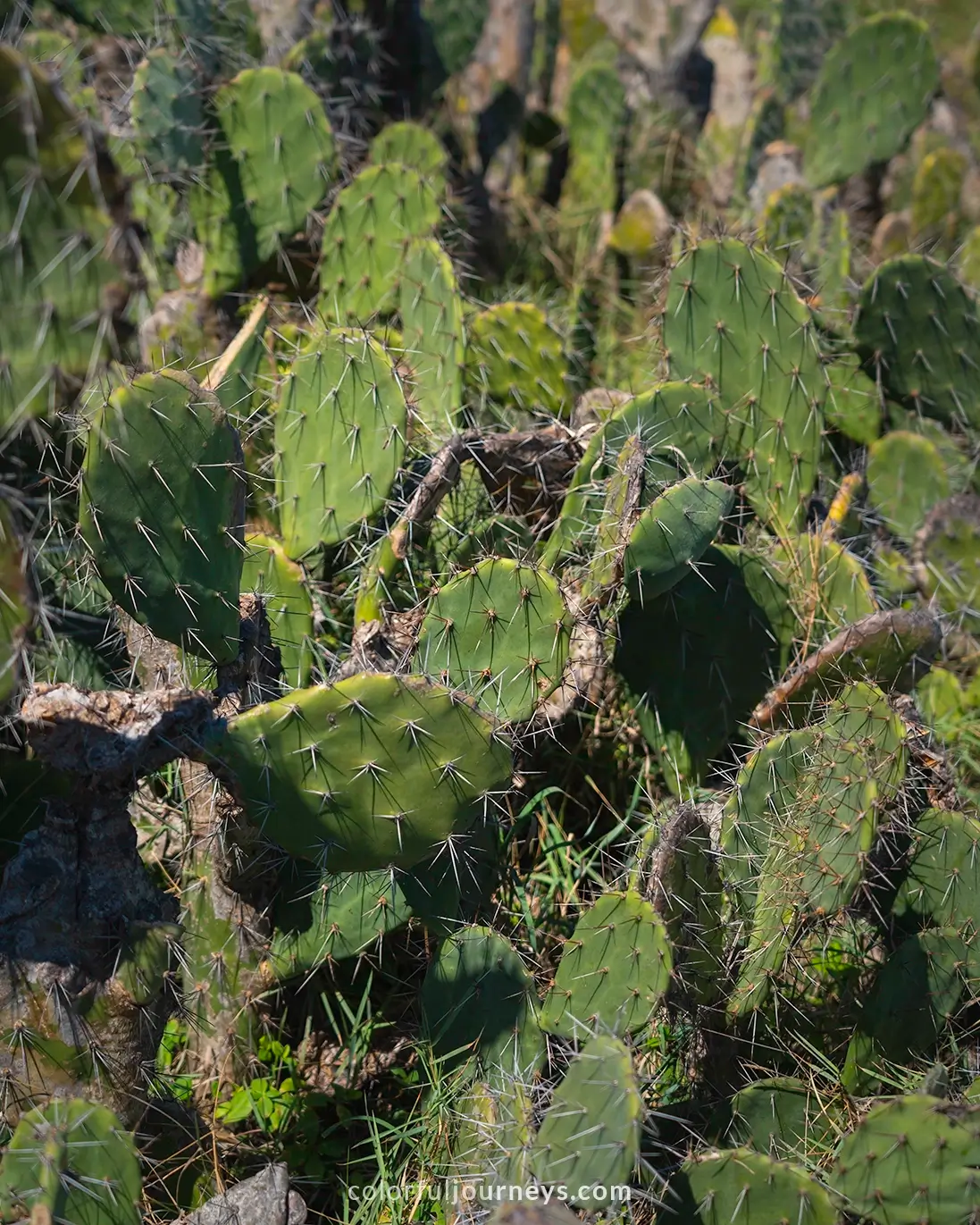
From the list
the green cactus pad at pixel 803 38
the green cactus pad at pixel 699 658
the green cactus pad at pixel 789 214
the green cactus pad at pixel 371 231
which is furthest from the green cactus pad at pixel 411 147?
the green cactus pad at pixel 803 38

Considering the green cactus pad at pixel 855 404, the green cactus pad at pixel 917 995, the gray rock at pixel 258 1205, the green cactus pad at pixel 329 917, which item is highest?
the green cactus pad at pixel 855 404

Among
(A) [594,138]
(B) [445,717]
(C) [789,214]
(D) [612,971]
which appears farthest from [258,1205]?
(A) [594,138]

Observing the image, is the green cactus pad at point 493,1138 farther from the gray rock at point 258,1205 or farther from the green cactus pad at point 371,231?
the green cactus pad at point 371,231

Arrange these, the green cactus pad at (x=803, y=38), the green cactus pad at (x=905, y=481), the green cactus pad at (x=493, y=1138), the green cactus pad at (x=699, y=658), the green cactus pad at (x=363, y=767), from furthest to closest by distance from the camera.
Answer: the green cactus pad at (x=803, y=38)
the green cactus pad at (x=905, y=481)
the green cactus pad at (x=699, y=658)
the green cactus pad at (x=363, y=767)
the green cactus pad at (x=493, y=1138)

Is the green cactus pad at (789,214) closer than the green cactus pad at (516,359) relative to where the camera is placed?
No

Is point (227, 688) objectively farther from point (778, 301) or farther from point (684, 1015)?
point (778, 301)

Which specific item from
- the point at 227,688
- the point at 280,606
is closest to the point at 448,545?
the point at 280,606

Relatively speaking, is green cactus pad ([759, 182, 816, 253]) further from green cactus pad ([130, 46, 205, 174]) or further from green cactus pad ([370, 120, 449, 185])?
green cactus pad ([130, 46, 205, 174])

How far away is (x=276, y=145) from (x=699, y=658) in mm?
1884

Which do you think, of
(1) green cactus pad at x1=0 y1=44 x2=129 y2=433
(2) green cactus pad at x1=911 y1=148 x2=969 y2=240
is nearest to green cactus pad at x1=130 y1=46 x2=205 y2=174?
(1) green cactus pad at x1=0 y1=44 x2=129 y2=433

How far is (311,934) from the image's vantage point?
6.57 ft

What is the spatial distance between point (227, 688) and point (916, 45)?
4.01 meters

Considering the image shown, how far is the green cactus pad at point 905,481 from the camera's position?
3027 mm

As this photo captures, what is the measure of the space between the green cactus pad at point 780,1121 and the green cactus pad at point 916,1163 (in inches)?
8.2
